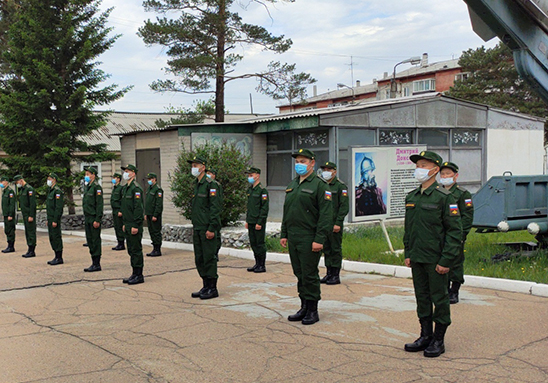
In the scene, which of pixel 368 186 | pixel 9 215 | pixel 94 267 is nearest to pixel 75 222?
pixel 9 215

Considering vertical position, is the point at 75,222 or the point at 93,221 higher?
the point at 93,221

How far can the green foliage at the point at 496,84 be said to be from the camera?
35875mm

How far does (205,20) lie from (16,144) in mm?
9057

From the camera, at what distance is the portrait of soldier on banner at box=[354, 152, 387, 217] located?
11781mm

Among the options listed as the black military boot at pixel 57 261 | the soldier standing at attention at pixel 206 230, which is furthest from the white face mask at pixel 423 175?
the black military boot at pixel 57 261

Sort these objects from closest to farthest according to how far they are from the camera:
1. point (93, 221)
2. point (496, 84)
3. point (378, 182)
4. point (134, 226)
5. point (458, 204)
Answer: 1. point (458, 204)
2. point (134, 226)
3. point (93, 221)
4. point (378, 182)
5. point (496, 84)

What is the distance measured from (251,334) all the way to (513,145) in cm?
1665

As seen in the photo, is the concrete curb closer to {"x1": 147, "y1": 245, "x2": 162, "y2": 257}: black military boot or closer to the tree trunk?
{"x1": 147, "y1": 245, "x2": 162, "y2": 257}: black military boot

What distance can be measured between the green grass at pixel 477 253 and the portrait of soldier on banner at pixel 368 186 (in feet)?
2.64

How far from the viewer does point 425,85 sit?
182ft

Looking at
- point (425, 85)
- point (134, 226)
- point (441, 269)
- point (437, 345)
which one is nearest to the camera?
point (441, 269)

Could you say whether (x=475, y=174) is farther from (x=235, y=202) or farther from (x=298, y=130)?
(x=235, y=202)

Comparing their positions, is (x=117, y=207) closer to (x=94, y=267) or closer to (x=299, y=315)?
(x=94, y=267)

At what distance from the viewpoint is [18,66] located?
1977 cm
